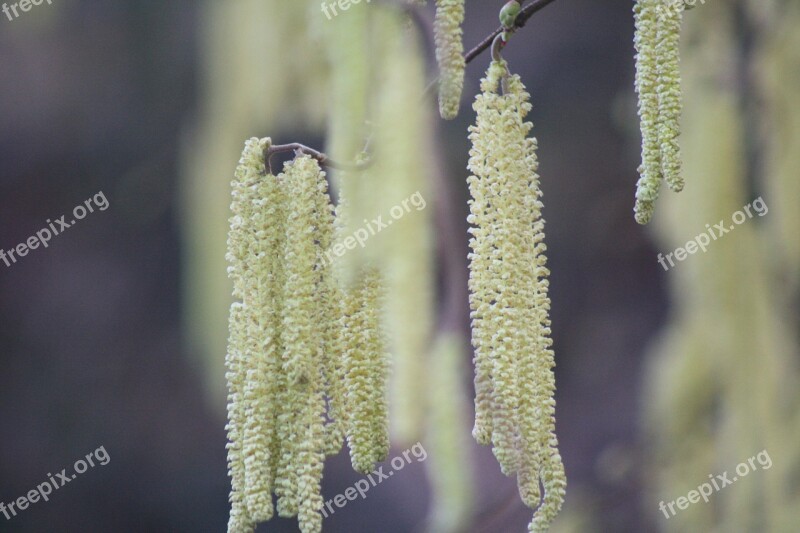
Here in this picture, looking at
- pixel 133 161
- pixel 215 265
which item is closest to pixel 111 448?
pixel 133 161

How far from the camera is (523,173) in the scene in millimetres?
493

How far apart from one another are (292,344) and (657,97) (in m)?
0.26

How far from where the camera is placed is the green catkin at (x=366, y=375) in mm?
500

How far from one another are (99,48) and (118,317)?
25.1 inches

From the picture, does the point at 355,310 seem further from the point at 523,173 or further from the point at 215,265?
the point at 215,265

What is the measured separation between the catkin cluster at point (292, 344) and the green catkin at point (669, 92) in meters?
0.18
